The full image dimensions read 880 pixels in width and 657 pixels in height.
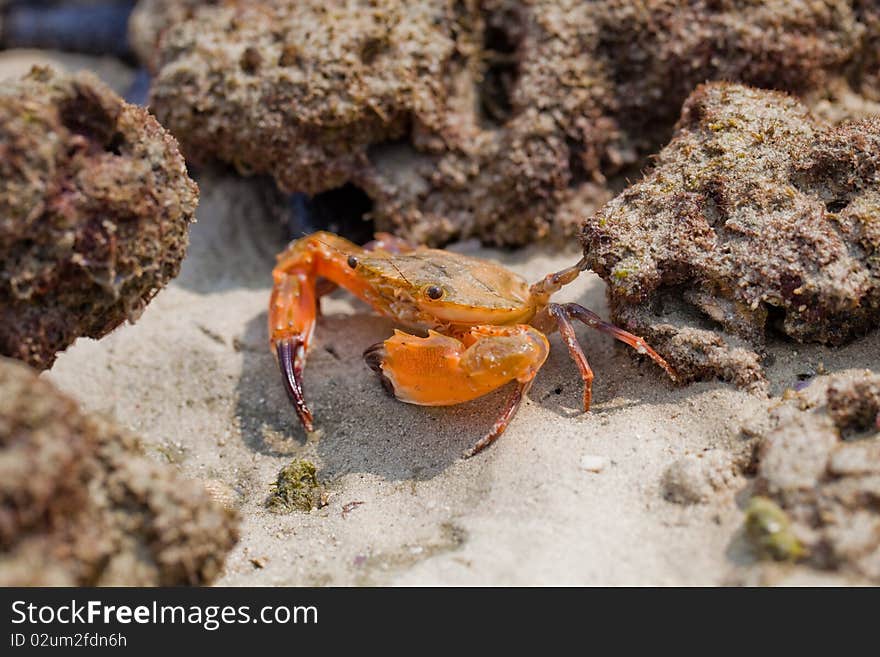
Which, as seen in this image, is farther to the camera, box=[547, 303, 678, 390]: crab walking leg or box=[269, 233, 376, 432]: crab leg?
box=[269, 233, 376, 432]: crab leg

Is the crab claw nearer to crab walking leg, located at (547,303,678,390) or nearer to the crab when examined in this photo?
the crab

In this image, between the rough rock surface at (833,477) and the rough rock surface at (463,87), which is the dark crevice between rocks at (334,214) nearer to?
the rough rock surface at (463,87)

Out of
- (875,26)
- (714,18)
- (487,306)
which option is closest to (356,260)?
(487,306)

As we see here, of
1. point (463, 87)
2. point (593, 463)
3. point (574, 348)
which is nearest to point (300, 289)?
point (574, 348)

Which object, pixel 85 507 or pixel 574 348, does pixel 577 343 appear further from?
pixel 85 507

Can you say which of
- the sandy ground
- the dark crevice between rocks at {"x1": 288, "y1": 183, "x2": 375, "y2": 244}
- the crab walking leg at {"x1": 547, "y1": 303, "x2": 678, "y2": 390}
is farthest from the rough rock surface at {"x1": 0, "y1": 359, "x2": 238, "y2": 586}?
the dark crevice between rocks at {"x1": 288, "y1": 183, "x2": 375, "y2": 244}

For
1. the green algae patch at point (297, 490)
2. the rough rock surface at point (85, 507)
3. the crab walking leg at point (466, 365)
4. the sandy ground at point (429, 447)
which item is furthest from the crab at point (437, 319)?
the rough rock surface at point (85, 507)
